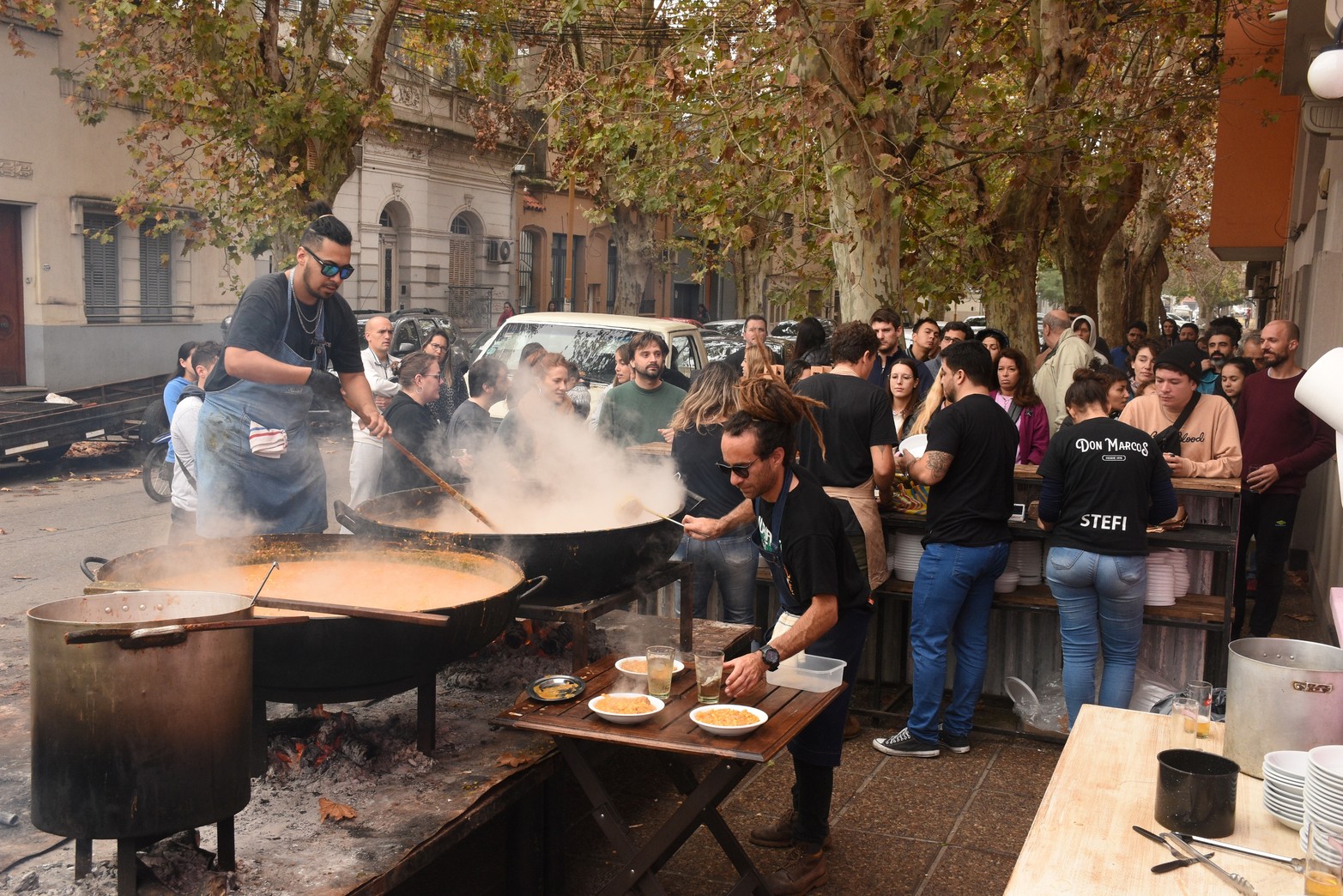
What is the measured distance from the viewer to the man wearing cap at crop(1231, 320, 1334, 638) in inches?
315

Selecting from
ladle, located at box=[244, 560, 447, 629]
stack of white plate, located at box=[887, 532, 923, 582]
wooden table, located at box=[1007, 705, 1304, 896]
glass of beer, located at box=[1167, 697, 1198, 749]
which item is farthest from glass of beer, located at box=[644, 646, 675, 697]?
stack of white plate, located at box=[887, 532, 923, 582]

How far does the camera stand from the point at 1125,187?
64.1ft

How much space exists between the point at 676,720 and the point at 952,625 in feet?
9.08

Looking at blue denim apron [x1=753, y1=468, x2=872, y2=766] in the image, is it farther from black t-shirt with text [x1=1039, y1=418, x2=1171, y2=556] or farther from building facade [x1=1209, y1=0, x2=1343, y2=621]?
building facade [x1=1209, y1=0, x2=1343, y2=621]

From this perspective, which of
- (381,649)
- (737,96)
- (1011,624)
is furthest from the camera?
(737,96)

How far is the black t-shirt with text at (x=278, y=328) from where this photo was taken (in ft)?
15.8

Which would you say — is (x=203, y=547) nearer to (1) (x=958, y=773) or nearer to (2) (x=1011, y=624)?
(1) (x=958, y=773)

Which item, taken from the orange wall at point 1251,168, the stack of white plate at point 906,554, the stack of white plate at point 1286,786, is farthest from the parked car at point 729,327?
the stack of white plate at point 1286,786

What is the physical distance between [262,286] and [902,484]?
3.79 meters

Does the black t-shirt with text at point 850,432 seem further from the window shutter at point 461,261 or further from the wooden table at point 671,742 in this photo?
the window shutter at point 461,261

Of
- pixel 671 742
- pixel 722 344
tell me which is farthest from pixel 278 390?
pixel 722 344

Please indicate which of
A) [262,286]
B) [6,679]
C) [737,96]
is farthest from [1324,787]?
[737,96]

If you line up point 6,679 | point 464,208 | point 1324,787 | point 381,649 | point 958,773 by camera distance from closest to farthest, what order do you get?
point 1324,787, point 381,649, point 6,679, point 958,773, point 464,208

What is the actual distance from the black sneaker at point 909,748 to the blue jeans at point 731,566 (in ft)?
3.52
